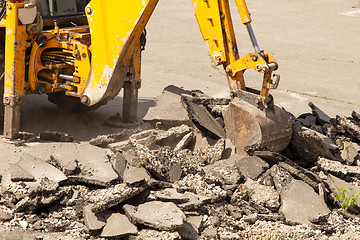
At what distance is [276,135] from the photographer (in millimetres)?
6066

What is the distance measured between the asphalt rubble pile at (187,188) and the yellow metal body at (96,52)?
819 millimetres

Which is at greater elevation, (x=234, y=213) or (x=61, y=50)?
(x=61, y=50)

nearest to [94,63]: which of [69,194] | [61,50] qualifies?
[61,50]

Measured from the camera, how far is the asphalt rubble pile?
4891 millimetres

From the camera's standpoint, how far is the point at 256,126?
233 inches

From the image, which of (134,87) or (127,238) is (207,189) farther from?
(134,87)

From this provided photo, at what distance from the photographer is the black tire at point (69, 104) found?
27.3ft

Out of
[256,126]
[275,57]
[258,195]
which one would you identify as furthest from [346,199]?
[275,57]

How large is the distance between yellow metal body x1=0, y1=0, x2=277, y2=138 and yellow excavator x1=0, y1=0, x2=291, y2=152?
0.04 feet

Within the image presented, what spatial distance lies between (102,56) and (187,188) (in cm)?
214

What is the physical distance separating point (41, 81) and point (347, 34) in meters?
11.3

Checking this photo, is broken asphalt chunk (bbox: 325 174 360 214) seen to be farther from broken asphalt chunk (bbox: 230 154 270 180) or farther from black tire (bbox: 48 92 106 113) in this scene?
black tire (bbox: 48 92 106 113)

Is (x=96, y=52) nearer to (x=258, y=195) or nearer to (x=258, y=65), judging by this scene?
(x=258, y=65)

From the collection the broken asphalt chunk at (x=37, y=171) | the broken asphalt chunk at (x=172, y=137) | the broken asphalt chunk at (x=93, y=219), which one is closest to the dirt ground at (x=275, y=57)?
the broken asphalt chunk at (x=37, y=171)
